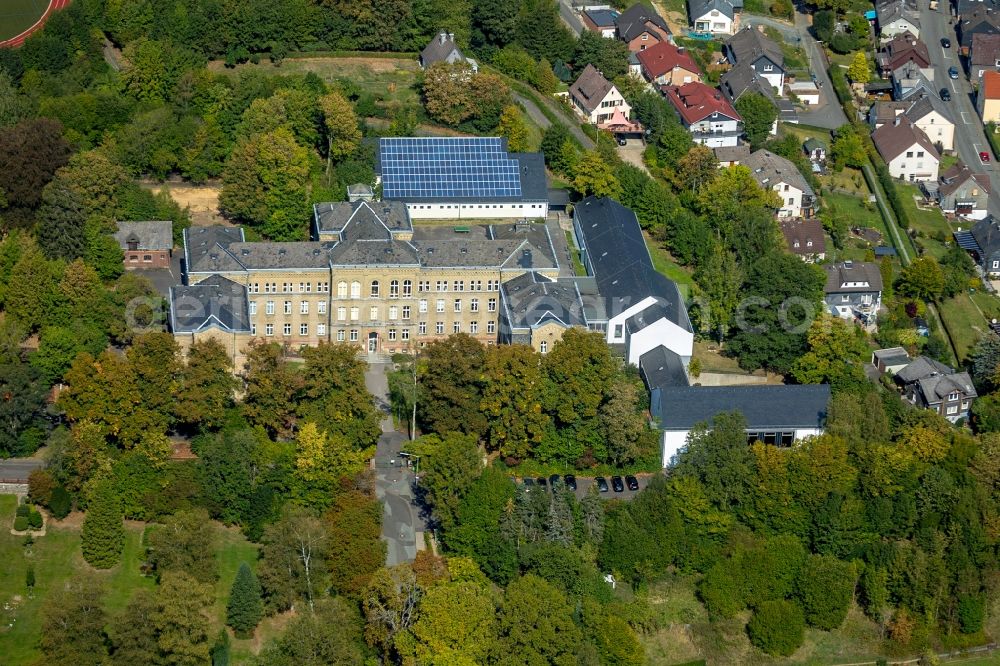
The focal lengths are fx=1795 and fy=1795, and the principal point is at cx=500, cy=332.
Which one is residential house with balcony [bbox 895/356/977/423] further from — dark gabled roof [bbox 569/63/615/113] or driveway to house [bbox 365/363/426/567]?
dark gabled roof [bbox 569/63/615/113]

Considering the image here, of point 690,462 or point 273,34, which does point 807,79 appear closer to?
point 273,34

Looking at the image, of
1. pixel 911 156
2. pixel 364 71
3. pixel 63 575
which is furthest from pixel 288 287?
pixel 911 156

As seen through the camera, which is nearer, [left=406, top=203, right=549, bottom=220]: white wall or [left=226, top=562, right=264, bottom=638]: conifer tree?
[left=226, top=562, right=264, bottom=638]: conifer tree

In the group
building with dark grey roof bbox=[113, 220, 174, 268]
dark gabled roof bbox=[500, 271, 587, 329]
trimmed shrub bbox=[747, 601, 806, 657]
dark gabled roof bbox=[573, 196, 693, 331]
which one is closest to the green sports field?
building with dark grey roof bbox=[113, 220, 174, 268]

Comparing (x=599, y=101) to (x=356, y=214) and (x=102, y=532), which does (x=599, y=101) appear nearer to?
(x=356, y=214)

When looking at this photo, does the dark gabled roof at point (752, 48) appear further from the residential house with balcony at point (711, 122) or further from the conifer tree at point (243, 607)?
the conifer tree at point (243, 607)

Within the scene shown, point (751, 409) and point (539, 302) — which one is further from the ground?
point (539, 302)
